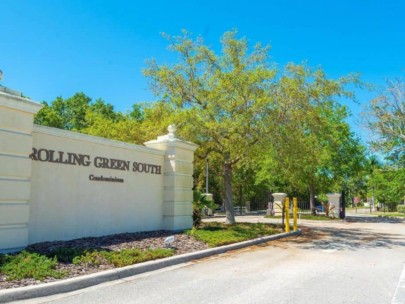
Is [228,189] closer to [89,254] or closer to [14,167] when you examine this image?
[89,254]

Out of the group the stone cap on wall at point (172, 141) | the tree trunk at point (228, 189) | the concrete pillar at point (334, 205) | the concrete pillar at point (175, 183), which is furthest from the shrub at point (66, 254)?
the concrete pillar at point (334, 205)

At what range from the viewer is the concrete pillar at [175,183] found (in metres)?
14.0

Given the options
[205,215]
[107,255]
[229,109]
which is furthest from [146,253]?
[205,215]

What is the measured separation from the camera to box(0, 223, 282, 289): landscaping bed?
682 cm

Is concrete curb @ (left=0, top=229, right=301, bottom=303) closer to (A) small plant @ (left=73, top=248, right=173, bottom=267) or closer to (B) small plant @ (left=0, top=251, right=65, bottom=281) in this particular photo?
(A) small plant @ (left=73, top=248, right=173, bottom=267)

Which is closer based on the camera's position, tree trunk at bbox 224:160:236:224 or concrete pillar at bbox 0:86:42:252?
concrete pillar at bbox 0:86:42:252

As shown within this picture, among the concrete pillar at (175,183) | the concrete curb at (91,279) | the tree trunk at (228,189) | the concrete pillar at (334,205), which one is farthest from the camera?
the concrete pillar at (334,205)

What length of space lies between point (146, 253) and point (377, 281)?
4.67 m

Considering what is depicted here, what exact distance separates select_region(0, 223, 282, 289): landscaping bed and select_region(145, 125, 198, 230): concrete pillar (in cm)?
135

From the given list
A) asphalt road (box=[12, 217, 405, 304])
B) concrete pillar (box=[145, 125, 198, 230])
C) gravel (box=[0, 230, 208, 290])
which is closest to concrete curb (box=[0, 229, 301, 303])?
asphalt road (box=[12, 217, 405, 304])

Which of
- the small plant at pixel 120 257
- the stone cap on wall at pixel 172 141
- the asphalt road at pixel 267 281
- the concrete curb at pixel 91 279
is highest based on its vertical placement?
the stone cap on wall at pixel 172 141

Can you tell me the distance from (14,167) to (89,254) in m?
2.44

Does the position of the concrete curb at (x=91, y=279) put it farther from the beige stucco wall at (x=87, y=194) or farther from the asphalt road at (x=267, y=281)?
the beige stucco wall at (x=87, y=194)

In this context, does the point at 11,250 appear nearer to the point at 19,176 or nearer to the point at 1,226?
the point at 1,226
